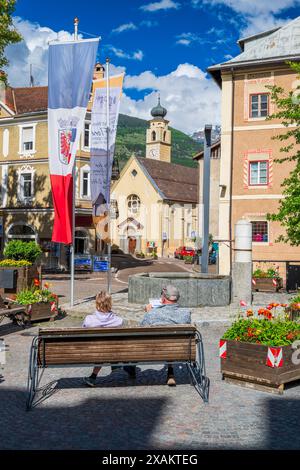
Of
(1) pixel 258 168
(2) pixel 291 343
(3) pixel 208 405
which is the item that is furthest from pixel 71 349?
(1) pixel 258 168

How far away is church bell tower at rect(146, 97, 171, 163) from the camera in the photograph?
279ft

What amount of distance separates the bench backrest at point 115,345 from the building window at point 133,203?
54.1 meters

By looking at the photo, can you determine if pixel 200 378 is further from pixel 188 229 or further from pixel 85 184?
pixel 188 229

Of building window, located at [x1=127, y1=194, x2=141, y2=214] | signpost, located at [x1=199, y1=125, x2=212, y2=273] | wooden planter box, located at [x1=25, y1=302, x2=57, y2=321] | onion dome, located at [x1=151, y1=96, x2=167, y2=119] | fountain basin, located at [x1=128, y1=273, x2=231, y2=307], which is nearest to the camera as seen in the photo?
wooden planter box, located at [x1=25, y1=302, x2=57, y2=321]

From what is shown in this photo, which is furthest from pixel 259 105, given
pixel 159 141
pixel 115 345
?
pixel 159 141

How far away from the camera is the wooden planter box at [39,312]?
1320 centimetres

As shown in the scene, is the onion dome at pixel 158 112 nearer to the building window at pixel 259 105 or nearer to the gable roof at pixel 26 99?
the gable roof at pixel 26 99

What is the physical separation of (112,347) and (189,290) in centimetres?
824

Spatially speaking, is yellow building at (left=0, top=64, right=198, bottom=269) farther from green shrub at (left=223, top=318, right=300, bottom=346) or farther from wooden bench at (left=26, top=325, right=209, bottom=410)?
wooden bench at (left=26, top=325, right=209, bottom=410)

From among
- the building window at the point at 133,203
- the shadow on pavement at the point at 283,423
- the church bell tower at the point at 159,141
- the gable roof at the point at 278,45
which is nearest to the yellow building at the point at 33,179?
the gable roof at the point at 278,45

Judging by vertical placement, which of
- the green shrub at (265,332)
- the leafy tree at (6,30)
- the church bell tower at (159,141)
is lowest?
the green shrub at (265,332)

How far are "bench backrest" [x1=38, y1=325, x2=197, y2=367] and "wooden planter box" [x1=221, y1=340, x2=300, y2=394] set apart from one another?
853 millimetres

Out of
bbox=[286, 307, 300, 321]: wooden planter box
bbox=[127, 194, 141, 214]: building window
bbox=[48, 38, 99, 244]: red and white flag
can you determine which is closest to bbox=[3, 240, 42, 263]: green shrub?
bbox=[48, 38, 99, 244]: red and white flag

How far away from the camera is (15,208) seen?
37875mm
